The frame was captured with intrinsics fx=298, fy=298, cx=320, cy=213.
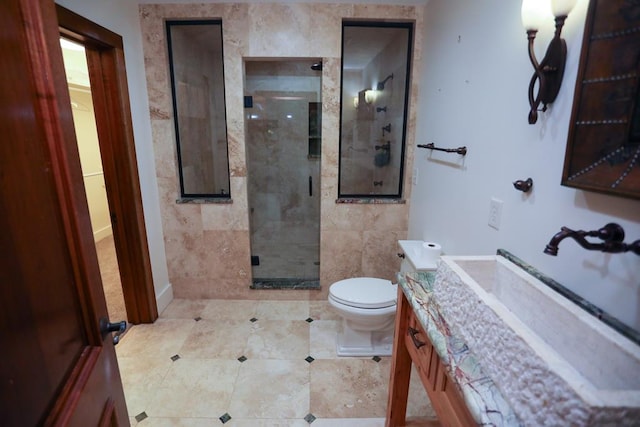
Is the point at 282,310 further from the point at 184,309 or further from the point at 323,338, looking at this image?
the point at 184,309

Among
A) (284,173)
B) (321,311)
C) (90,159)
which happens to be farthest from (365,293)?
(90,159)

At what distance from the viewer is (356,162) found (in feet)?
8.79

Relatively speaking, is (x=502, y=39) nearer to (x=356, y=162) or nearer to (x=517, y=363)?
(x=517, y=363)

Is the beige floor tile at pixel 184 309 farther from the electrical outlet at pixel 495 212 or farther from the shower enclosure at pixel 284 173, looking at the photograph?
the electrical outlet at pixel 495 212

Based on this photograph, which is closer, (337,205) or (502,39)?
(502,39)

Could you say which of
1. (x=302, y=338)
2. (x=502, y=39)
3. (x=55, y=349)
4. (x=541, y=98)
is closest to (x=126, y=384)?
(x=302, y=338)

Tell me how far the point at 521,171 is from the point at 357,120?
1.75 meters

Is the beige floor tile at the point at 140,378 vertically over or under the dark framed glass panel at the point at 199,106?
under

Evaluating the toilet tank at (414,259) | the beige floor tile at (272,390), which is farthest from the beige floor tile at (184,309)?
the toilet tank at (414,259)

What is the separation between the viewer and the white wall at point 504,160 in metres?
0.82

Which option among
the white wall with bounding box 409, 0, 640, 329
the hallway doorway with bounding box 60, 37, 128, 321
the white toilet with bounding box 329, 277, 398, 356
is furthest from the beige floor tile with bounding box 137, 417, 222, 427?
the white wall with bounding box 409, 0, 640, 329

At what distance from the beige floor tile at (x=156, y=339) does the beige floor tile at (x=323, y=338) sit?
97 centimetres

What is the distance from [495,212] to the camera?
129 cm

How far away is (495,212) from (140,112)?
2411mm
